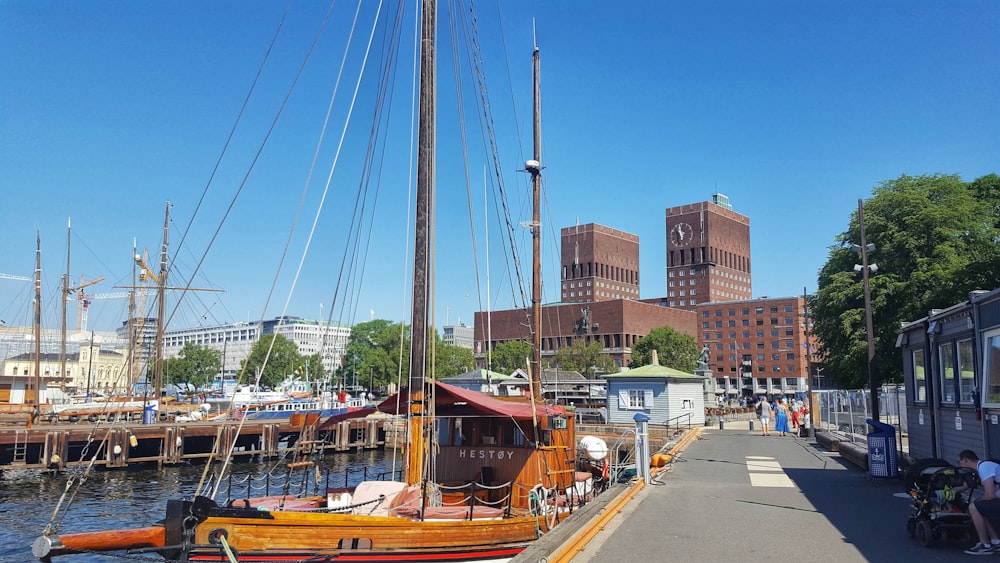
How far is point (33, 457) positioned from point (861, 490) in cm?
4414

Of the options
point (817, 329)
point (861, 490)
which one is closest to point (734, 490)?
point (861, 490)

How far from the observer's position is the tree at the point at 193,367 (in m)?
136

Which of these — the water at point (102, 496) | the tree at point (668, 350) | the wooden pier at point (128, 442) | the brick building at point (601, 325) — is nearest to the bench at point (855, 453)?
the water at point (102, 496)

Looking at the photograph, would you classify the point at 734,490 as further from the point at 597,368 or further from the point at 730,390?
the point at 730,390

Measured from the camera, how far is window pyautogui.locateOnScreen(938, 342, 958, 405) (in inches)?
572

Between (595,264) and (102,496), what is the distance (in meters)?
154

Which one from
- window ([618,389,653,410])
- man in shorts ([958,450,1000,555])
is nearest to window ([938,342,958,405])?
man in shorts ([958,450,1000,555])

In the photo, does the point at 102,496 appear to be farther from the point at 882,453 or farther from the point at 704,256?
the point at 704,256

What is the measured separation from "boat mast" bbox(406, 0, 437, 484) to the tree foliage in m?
31.7

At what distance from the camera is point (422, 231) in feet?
51.6

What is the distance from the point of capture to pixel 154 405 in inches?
2125

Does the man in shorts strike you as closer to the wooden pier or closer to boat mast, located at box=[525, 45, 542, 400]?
boat mast, located at box=[525, 45, 542, 400]

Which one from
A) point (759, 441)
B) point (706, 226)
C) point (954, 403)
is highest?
point (706, 226)

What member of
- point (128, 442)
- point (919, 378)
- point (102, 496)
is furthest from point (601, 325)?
point (919, 378)
